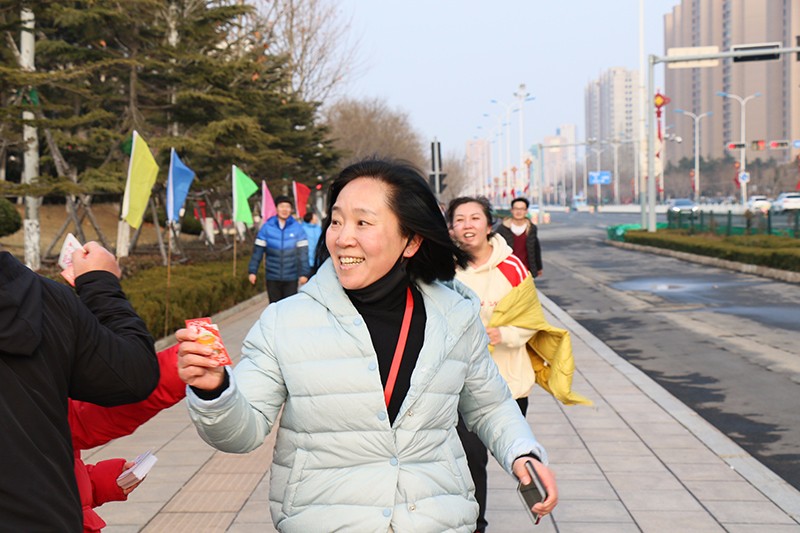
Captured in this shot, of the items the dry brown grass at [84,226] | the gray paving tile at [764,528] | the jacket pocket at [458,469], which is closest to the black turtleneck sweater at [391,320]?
the jacket pocket at [458,469]

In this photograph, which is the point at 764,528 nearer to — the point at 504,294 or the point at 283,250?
the point at 504,294

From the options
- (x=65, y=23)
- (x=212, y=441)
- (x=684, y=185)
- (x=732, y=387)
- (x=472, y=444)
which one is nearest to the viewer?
(x=212, y=441)

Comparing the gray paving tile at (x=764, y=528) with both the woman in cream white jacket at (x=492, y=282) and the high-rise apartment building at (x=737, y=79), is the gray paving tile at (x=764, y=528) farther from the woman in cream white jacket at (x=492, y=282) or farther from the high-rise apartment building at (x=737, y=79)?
the high-rise apartment building at (x=737, y=79)

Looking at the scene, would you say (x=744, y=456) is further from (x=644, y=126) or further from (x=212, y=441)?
(x=644, y=126)

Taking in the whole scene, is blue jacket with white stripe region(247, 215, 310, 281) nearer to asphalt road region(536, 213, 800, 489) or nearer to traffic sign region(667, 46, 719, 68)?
asphalt road region(536, 213, 800, 489)

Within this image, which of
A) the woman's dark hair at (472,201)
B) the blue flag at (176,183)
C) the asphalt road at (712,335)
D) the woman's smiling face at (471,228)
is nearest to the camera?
the woman's smiling face at (471,228)

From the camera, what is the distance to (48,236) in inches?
1378

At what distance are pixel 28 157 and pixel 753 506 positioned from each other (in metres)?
16.2

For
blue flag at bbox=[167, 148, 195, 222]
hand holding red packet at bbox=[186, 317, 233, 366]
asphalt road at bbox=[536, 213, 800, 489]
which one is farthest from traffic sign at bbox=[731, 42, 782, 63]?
hand holding red packet at bbox=[186, 317, 233, 366]

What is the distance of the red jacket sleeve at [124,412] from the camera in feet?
7.84

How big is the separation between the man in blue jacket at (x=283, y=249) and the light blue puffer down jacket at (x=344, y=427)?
31.9 feet

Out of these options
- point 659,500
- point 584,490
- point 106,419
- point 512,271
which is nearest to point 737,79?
point 584,490

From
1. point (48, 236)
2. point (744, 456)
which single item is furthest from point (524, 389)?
point (48, 236)

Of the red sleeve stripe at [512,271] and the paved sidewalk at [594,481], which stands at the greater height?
the red sleeve stripe at [512,271]
